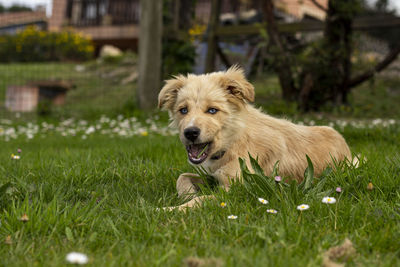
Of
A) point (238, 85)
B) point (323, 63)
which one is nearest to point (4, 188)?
point (238, 85)

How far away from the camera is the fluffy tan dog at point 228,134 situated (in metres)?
3.27

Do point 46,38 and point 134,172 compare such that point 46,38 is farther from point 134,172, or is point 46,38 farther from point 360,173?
point 360,173

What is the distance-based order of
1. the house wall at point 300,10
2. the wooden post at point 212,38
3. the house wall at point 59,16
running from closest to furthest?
the wooden post at point 212,38 < the house wall at point 300,10 < the house wall at point 59,16

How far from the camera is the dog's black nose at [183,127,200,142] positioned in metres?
3.11

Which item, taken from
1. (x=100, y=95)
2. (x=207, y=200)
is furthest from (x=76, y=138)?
(x=100, y=95)

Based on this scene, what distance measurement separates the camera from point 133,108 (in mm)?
9320

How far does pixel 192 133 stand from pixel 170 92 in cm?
70

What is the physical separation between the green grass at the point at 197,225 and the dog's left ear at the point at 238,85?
0.87 metres

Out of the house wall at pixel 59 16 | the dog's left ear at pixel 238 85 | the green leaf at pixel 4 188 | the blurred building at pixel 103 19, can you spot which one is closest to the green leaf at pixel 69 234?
the green leaf at pixel 4 188

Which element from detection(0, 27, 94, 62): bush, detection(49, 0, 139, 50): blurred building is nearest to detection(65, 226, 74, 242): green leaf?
detection(0, 27, 94, 62): bush

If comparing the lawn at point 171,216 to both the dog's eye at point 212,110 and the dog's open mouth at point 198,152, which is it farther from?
the dog's eye at point 212,110

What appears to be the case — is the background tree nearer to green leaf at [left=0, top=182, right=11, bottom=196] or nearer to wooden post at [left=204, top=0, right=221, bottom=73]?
wooden post at [left=204, top=0, right=221, bottom=73]

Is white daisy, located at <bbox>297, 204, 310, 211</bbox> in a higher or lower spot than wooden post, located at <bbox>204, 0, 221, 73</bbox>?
lower

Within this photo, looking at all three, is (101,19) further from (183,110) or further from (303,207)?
(303,207)
